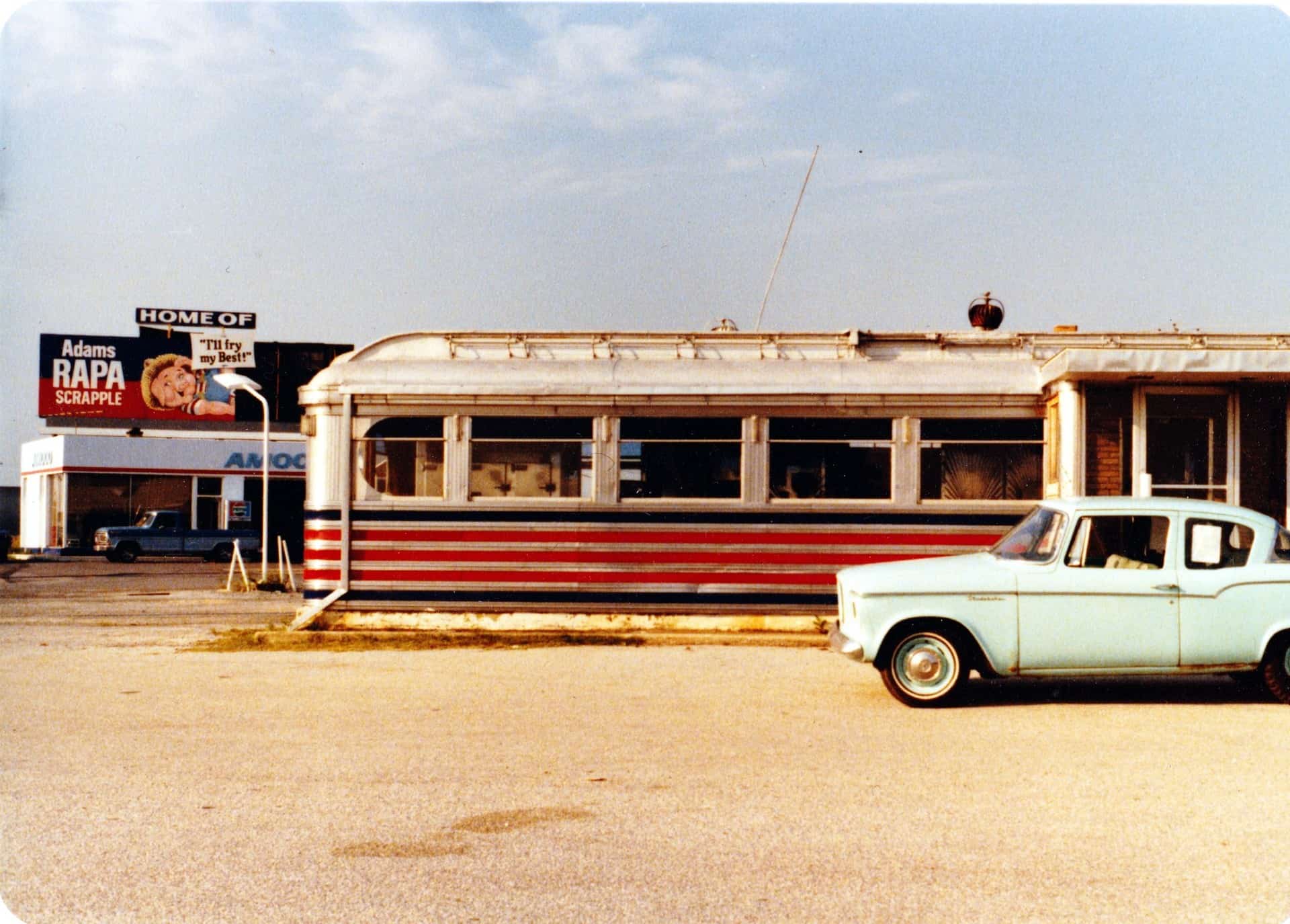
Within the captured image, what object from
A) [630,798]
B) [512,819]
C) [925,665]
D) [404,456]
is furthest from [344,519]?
[512,819]

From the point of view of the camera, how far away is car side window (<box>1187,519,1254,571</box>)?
8977 millimetres

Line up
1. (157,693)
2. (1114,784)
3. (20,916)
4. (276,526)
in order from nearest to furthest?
(20,916), (1114,784), (157,693), (276,526)

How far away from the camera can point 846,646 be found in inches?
361

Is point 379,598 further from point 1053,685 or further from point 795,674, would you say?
point 1053,685

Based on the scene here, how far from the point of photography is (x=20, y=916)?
14.9 ft

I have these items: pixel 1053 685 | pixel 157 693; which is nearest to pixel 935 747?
pixel 1053 685

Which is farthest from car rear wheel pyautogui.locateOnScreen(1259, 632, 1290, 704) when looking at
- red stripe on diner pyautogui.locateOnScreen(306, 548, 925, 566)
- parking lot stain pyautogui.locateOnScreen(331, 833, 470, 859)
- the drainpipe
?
the drainpipe

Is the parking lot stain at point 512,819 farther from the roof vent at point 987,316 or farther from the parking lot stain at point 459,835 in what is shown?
the roof vent at point 987,316

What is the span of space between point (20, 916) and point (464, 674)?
6159mm

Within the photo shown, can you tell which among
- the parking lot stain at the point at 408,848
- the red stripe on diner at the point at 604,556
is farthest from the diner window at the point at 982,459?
the parking lot stain at the point at 408,848

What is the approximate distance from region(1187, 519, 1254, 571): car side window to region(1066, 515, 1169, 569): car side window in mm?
181

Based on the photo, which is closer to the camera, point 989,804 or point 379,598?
point 989,804

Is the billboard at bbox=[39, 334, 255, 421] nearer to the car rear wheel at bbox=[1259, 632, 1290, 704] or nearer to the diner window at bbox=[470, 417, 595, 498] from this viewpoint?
the diner window at bbox=[470, 417, 595, 498]

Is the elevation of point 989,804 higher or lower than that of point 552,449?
lower
